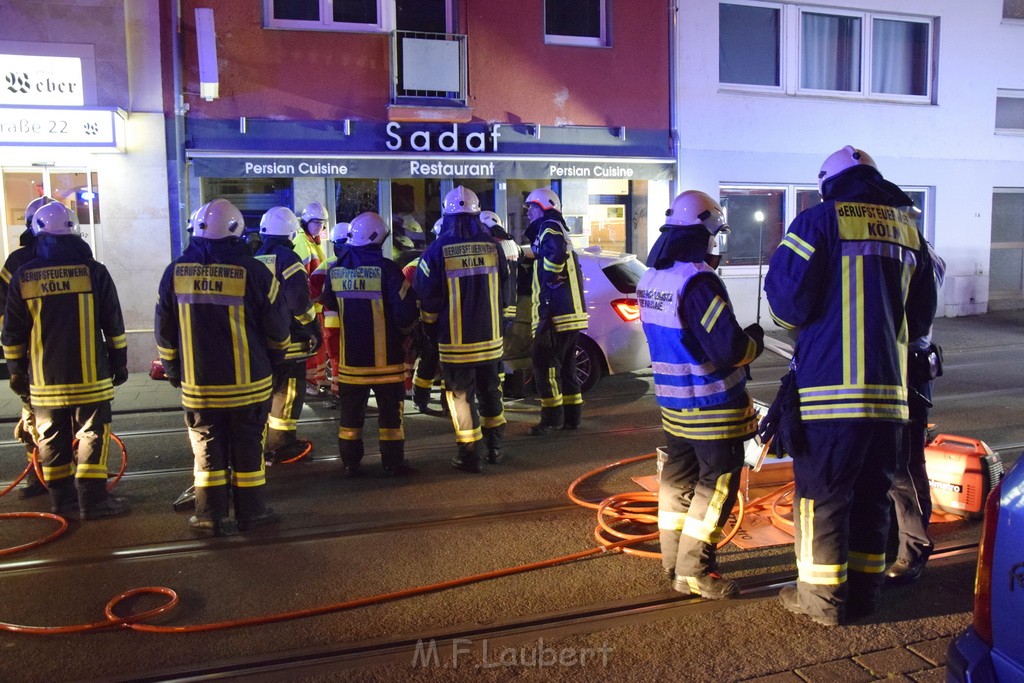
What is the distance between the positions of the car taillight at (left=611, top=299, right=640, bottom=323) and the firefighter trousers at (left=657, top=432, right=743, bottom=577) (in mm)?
4924

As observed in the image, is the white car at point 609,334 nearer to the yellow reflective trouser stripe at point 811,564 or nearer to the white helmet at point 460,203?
the white helmet at point 460,203

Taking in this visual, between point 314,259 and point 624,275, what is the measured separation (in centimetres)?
347

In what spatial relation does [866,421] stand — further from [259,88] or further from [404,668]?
[259,88]

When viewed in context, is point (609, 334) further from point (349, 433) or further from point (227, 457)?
point (227, 457)

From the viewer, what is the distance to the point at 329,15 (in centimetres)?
1340

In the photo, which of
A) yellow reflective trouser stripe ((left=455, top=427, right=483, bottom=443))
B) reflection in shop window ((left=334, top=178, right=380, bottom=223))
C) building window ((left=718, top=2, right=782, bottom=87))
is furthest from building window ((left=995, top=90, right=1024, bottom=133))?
yellow reflective trouser stripe ((left=455, top=427, right=483, bottom=443))

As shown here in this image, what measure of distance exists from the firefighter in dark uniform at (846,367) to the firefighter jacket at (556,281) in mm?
3643

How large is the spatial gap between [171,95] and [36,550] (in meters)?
9.04

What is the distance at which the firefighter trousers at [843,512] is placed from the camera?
3.90 meters

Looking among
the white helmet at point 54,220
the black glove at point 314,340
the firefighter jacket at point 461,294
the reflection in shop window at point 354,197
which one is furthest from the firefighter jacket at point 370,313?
the reflection in shop window at point 354,197

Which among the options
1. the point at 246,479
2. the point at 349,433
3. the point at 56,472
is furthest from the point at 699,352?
A: the point at 56,472

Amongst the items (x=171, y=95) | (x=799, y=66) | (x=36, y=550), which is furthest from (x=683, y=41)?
(x=36, y=550)

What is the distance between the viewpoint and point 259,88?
13086 mm

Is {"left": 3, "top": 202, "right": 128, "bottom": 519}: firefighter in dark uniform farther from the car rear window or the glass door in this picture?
the glass door
